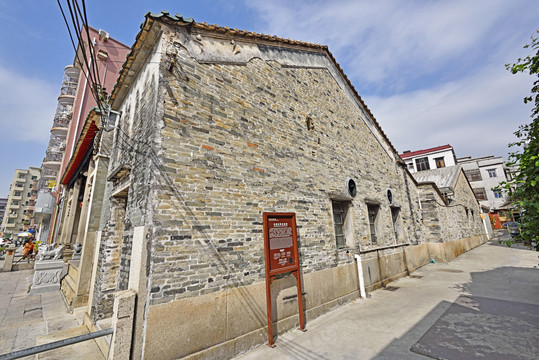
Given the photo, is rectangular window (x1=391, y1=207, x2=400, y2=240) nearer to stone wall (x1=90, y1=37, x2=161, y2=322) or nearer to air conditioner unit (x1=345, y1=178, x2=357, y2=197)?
air conditioner unit (x1=345, y1=178, x2=357, y2=197)

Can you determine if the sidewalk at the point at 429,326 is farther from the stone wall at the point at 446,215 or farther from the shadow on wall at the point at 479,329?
the stone wall at the point at 446,215

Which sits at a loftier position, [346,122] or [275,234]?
[346,122]

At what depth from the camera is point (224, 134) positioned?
481cm

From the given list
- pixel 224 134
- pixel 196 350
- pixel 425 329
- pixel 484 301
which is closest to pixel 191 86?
pixel 224 134

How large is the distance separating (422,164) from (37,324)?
1470 inches

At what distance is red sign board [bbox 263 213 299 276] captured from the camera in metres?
4.70

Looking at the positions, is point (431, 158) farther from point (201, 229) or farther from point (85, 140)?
point (85, 140)

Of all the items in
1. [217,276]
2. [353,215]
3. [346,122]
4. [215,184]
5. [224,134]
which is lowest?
[217,276]

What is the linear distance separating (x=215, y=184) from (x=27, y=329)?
5973 millimetres

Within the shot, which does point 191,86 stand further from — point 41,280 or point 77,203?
point 77,203

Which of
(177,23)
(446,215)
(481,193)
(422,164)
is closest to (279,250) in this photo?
(177,23)

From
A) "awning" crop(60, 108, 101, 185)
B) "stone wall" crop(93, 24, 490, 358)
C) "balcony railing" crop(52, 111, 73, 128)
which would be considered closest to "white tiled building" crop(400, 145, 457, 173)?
"stone wall" crop(93, 24, 490, 358)

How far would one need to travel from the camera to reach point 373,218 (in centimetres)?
948

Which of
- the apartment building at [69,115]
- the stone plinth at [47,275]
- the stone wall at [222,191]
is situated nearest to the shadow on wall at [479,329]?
Result: the stone wall at [222,191]
